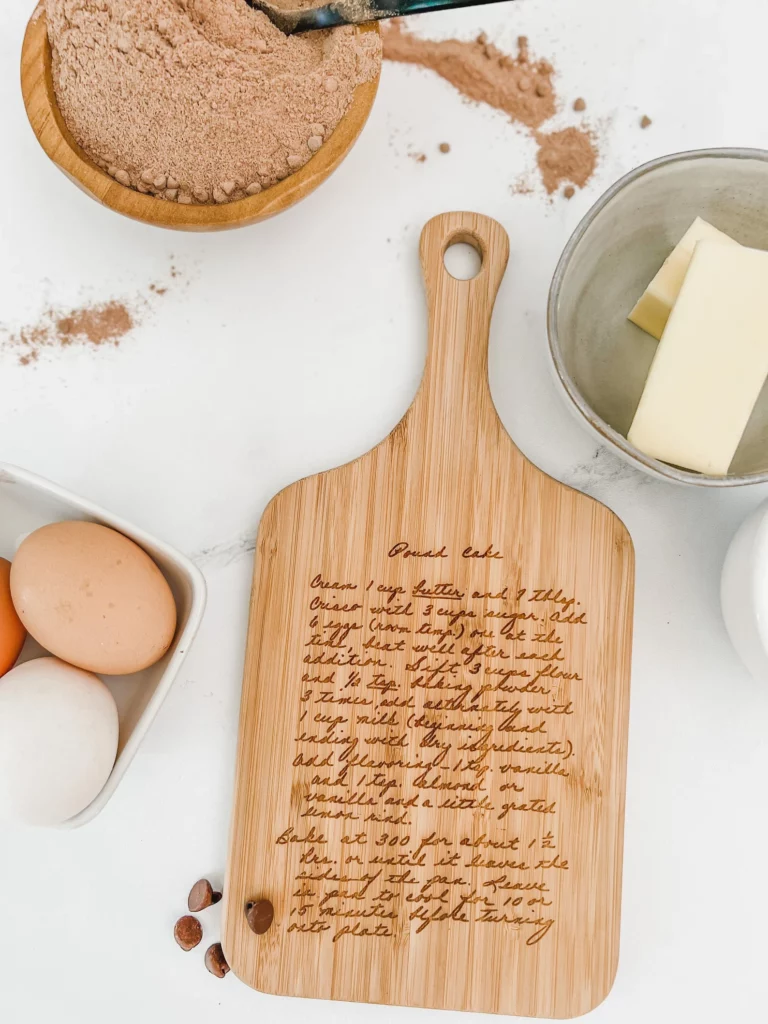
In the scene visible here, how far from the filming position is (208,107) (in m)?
0.65

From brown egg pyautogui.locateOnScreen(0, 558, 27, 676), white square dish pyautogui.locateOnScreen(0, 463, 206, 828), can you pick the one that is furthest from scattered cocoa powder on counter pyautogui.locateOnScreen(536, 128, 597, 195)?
brown egg pyautogui.locateOnScreen(0, 558, 27, 676)

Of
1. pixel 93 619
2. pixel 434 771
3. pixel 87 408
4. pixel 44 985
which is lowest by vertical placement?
pixel 44 985

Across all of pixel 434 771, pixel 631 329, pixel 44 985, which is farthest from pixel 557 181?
pixel 44 985

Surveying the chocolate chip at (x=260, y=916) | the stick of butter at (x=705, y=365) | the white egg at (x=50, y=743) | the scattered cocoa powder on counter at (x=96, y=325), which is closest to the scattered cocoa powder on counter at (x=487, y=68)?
the stick of butter at (x=705, y=365)

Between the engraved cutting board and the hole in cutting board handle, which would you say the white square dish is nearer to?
the engraved cutting board

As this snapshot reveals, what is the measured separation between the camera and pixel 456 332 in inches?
29.4

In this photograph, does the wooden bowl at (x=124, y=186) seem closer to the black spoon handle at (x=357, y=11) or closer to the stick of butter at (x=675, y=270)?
the black spoon handle at (x=357, y=11)

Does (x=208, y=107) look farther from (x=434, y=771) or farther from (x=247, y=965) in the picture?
(x=247, y=965)

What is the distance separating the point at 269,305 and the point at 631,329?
0.35 metres

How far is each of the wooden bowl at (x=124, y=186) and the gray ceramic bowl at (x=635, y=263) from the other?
23 centimetres

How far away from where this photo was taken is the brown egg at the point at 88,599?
23.3 inches

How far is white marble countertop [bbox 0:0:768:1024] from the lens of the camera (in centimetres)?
75

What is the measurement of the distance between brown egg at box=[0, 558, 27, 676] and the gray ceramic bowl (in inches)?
19.8

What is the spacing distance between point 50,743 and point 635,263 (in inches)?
25.9
